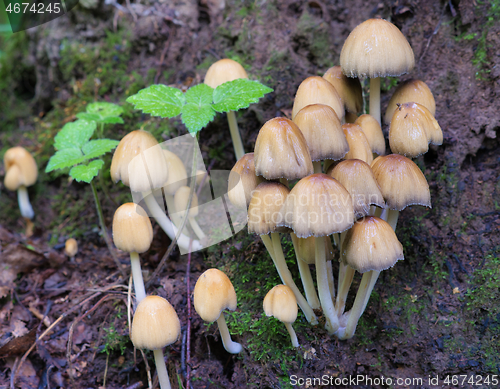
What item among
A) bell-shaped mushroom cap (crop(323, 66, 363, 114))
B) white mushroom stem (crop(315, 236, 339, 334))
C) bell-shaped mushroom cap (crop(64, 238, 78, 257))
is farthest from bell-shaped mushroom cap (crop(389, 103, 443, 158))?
bell-shaped mushroom cap (crop(64, 238, 78, 257))

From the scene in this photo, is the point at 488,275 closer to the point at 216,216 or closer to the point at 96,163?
the point at 216,216

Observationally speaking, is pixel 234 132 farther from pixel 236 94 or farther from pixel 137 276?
pixel 137 276

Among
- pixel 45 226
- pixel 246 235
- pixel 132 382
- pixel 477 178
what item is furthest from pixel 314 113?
pixel 45 226

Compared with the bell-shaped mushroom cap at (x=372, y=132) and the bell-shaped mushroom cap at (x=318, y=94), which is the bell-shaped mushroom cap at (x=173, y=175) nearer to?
the bell-shaped mushroom cap at (x=318, y=94)

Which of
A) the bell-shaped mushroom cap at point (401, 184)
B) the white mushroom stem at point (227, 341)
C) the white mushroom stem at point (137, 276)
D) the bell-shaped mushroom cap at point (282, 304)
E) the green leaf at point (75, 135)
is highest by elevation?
the green leaf at point (75, 135)

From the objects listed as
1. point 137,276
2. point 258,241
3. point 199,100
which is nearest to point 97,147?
point 199,100

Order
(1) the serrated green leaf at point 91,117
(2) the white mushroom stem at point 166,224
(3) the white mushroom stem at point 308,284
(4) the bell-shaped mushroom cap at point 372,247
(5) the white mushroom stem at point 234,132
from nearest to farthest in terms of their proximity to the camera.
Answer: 1. (4) the bell-shaped mushroom cap at point 372,247
2. (3) the white mushroom stem at point 308,284
3. (2) the white mushroom stem at point 166,224
4. (5) the white mushroom stem at point 234,132
5. (1) the serrated green leaf at point 91,117

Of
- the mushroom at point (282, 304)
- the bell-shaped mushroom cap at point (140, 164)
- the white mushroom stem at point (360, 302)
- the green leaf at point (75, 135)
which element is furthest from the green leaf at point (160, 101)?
the white mushroom stem at point (360, 302)
